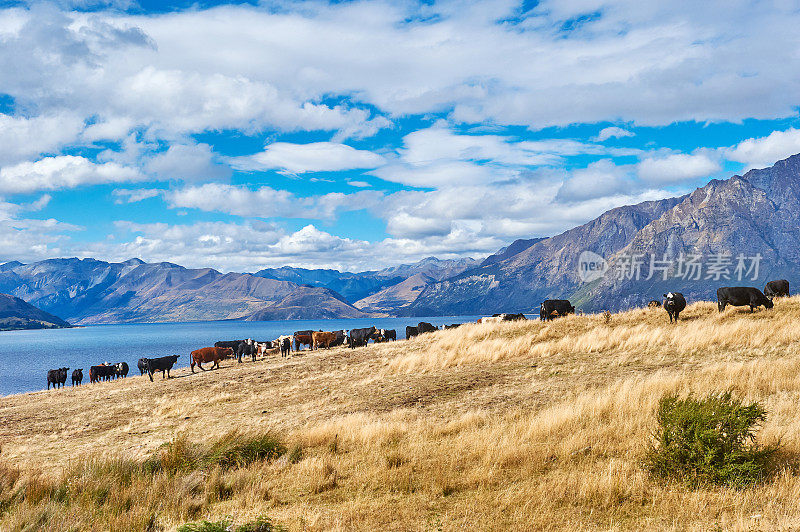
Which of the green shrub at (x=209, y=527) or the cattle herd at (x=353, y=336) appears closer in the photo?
the green shrub at (x=209, y=527)

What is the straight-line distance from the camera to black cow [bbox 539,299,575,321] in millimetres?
35719

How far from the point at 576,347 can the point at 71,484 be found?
20855 millimetres

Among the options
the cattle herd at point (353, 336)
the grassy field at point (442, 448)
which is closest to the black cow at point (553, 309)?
the cattle herd at point (353, 336)

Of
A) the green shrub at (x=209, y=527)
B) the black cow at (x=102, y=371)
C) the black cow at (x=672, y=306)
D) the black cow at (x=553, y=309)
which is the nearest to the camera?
the green shrub at (x=209, y=527)

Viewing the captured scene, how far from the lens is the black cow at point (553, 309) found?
35719mm

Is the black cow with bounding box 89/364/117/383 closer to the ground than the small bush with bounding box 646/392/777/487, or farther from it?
closer to the ground

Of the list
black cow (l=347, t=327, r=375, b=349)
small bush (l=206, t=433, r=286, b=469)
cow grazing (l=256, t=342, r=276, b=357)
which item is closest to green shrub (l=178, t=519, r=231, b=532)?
small bush (l=206, t=433, r=286, b=469)

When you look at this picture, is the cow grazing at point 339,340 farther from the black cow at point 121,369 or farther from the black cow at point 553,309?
the black cow at point 121,369

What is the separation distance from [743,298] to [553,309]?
1262 cm

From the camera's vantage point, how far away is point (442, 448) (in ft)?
33.6

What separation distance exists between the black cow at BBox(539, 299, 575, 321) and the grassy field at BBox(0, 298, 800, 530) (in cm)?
1166

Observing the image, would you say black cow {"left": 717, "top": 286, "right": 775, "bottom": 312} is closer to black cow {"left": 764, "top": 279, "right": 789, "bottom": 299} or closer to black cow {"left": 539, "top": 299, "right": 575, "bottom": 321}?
black cow {"left": 764, "top": 279, "right": 789, "bottom": 299}

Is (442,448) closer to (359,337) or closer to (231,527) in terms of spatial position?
(231,527)

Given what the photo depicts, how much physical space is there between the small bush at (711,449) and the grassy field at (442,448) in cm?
33
